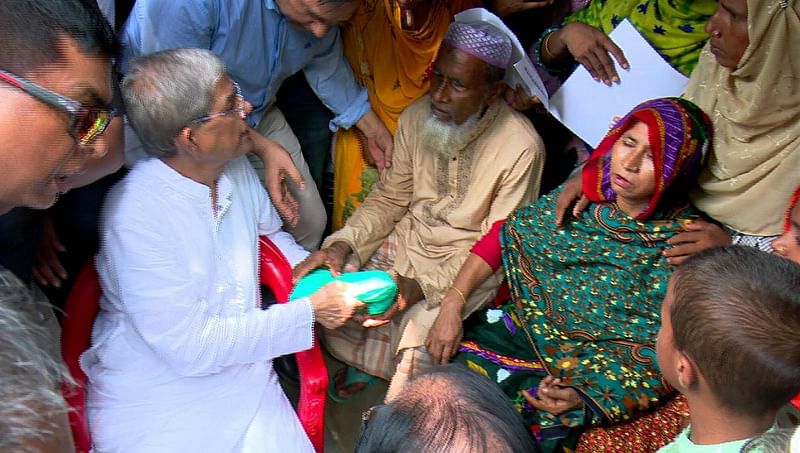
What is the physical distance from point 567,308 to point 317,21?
1547 mm

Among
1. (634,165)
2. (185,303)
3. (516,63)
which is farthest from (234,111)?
(634,165)

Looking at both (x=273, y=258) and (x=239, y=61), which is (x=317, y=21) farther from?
(x=273, y=258)

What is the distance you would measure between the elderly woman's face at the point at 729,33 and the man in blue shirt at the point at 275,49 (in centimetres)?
135

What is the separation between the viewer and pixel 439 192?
318cm

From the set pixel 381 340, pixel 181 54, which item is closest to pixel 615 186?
pixel 381 340

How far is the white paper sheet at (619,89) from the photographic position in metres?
2.72

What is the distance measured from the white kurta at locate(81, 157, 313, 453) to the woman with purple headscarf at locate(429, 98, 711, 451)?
2.70 feet

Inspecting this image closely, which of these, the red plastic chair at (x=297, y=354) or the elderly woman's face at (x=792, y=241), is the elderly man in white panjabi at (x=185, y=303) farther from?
the elderly woman's face at (x=792, y=241)

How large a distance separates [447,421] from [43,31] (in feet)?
3.97

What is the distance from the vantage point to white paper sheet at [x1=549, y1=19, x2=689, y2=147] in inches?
107

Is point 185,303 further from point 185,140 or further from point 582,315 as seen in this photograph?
point 582,315

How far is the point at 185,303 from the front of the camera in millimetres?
2242

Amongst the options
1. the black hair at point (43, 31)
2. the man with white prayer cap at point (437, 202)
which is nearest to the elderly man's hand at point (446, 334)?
the man with white prayer cap at point (437, 202)

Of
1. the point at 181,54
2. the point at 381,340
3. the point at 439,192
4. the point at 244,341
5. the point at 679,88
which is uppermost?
the point at 679,88
